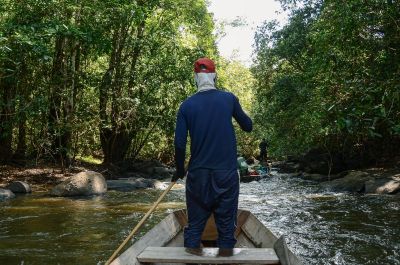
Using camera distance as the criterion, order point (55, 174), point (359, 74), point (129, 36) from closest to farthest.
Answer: point (359, 74) → point (55, 174) → point (129, 36)

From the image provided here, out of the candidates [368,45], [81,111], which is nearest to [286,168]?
[81,111]

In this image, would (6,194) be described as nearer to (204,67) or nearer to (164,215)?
(164,215)

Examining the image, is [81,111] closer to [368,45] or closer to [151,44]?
[151,44]

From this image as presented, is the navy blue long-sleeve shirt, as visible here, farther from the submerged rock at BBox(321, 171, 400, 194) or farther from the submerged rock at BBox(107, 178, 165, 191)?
the submerged rock at BBox(107, 178, 165, 191)

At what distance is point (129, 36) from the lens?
21359 millimetres

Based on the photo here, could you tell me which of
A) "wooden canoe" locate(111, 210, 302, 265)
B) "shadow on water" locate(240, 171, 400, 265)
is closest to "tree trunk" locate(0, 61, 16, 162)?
"shadow on water" locate(240, 171, 400, 265)

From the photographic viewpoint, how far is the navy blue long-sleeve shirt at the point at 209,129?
4.19m

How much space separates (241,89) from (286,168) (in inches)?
713

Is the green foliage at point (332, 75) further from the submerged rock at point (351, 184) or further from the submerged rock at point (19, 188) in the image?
the submerged rock at point (19, 188)

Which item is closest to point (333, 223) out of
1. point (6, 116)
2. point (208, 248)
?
point (208, 248)

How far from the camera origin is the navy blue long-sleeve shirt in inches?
165

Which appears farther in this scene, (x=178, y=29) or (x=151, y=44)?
(x=178, y=29)

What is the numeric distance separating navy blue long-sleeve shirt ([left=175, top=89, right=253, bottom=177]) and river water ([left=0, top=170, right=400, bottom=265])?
3.32m

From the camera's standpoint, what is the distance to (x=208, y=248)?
13.9 ft
